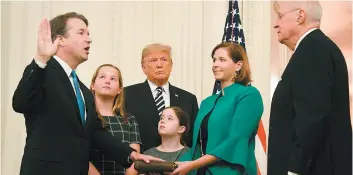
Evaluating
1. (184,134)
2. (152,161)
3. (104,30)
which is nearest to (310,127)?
(152,161)

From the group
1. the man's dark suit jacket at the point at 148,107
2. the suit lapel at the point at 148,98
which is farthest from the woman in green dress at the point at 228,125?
the suit lapel at the point at 148,98

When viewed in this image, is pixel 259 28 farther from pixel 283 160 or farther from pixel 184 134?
pixel 283 160

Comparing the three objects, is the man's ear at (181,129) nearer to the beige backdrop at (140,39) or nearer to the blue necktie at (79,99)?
the blue necktie at (79,99)

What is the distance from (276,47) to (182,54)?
1011 mm

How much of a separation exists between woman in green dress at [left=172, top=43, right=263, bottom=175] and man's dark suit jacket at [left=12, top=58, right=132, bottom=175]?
2.43ft

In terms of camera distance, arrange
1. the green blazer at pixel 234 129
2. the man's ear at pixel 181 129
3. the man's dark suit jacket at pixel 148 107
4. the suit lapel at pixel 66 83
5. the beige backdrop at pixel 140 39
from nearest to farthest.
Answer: the suit lapel at pixel 66 83
the green blazer at pixel 234 129
the man's ear at pixel 181 129
the man's dark suit jacket at pixel 148 107
the beige backdrop at pixel 140 39

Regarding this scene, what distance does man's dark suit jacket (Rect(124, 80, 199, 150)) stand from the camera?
4.18 metres

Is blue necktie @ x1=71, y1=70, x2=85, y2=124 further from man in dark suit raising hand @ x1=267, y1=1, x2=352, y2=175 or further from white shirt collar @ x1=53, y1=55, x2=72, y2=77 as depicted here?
man in dark suit raising hand @ x1=267, y1=1, x2=352, y2=175

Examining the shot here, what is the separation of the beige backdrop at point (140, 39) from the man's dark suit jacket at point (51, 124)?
284 centimetres

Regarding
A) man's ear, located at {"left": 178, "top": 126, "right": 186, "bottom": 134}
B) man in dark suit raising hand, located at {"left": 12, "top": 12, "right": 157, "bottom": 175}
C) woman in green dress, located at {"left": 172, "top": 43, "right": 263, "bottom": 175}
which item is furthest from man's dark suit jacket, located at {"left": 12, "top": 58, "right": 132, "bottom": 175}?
man's ear, located at {"left": 178, "top": 126, "right": 186, "bottom": 134}

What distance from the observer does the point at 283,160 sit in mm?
3027

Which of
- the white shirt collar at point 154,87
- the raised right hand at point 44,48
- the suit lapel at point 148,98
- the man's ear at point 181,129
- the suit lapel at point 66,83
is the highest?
the raised right hand at point 44,48

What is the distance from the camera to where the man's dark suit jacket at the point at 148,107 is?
4176mm

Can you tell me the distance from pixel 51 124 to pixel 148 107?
1.30 meters
